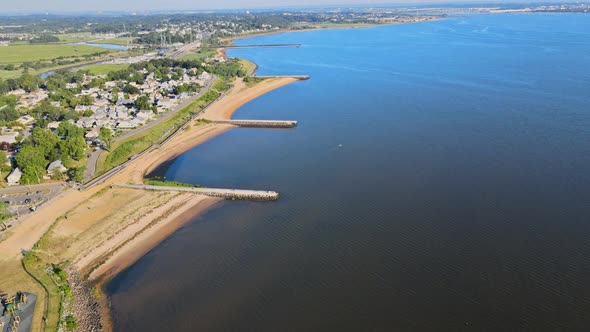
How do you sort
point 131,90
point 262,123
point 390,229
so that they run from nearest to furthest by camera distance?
point 390,229
point 262,123
point 131,90

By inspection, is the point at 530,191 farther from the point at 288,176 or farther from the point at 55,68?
the point at 55,68

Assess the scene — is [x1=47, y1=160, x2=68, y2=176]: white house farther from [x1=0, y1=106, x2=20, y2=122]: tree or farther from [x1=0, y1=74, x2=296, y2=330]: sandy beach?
[x1=0, y1=106, x2=20, y2=122]: tree

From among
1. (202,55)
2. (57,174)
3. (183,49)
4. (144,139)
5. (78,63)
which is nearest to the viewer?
(57,174)

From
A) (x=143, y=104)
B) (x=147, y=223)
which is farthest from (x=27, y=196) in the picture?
(x=143, y=104)

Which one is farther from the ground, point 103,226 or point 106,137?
point 106,137

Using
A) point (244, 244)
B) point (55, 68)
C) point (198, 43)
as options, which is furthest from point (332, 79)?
point (198, 43)

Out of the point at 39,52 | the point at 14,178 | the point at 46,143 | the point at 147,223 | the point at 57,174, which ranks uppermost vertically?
the point at 39,52

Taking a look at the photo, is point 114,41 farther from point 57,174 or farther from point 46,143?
point 57,174

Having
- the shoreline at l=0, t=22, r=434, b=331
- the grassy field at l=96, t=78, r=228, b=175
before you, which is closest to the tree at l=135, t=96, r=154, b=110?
the grassy field at l=96, t=78, r=228, b=175
